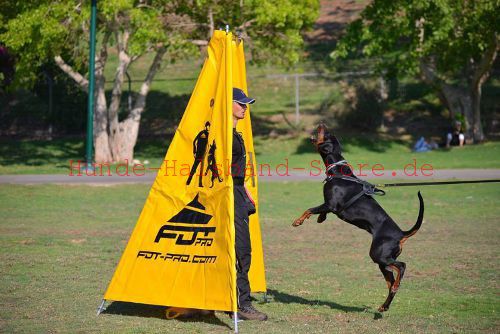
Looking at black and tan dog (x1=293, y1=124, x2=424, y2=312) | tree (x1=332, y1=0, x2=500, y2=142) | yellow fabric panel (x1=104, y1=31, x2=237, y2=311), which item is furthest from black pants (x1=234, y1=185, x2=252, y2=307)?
tree (x1=332, y1=0, x2=500, y2=142)

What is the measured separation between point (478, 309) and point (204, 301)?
2984 millimetres

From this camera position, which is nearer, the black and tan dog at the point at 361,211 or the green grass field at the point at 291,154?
the black and tan dog at the point at 361,211

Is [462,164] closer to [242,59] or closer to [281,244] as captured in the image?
[281,244]

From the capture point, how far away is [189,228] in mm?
7816

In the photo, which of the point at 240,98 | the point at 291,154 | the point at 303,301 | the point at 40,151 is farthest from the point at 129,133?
the point at 240,98

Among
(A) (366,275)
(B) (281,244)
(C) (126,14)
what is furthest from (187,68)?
(A) (366,275)

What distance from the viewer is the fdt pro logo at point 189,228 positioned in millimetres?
7723

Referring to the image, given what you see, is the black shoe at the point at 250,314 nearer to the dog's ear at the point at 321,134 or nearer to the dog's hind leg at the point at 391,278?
the dog's hind leg at the point at 391,278

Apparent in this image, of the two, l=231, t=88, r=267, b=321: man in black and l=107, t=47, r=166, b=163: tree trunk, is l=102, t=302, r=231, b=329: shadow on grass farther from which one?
l=107, t=47, r=166, b=163: tree trunk

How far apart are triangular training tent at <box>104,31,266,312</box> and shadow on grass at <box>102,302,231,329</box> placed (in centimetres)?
35

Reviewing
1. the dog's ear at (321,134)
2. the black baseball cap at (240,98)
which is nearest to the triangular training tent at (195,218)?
the black baseball cap at (240,98)

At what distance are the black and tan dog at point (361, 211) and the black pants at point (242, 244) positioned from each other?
1.91ft

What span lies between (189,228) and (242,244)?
0.56 meters

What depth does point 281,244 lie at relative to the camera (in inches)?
507
